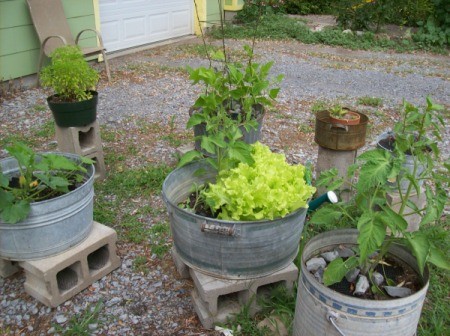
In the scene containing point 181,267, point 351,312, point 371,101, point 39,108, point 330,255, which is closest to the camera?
point 351,312

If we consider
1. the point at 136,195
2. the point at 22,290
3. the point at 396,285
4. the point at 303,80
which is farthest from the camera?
the point at 303,80

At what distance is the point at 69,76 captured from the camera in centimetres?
296

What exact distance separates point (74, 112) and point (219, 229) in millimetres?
1645


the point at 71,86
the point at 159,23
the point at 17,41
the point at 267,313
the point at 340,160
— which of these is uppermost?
the point at 71,86

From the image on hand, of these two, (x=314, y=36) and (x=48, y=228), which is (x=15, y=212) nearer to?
(x=48, y=228)

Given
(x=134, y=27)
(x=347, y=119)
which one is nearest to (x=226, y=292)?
(x=347, y=119)

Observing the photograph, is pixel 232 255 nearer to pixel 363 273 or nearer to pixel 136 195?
pixel 363 273

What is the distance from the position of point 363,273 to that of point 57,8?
5.36 metres

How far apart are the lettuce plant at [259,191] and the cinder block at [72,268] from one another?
710 mm

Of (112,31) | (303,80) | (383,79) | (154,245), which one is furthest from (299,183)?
(112,31)

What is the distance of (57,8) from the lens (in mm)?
5785

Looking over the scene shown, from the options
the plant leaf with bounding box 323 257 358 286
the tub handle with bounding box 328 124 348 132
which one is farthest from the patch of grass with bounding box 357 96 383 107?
the plant leaf with bounding box 323 257 358 286

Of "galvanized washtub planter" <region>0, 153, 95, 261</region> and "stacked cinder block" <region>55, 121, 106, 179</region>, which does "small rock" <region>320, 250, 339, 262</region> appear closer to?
"galvanized washtub planter" <region>0, 153, 95, 261</region>

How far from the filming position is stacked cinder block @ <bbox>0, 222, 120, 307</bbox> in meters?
2.24
